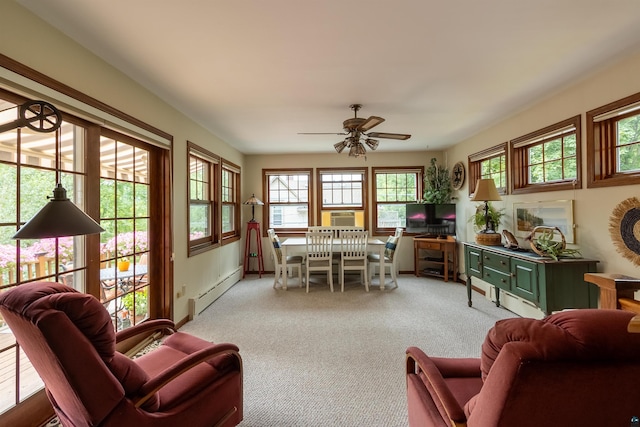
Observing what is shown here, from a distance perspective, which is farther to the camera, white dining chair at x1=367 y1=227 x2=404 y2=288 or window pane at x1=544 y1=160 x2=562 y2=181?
white dining chair at x1=367 y1=227 x2=404 y2=288

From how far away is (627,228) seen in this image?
2.25 metres

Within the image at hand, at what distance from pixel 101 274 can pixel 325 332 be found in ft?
6.86

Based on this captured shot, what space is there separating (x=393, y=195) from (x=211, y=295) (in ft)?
12.7

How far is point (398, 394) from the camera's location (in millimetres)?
2016

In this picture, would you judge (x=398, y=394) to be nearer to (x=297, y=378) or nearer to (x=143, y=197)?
(x=297, y=378)

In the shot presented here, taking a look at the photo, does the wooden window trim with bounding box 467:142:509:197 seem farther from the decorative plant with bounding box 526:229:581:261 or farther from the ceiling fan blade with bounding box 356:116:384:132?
the ceiling fan blade with bounding box 356:116:384:132

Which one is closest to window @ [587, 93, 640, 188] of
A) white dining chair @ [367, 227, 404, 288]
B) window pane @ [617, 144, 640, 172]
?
window pane @ [617, 144, 640, 172]

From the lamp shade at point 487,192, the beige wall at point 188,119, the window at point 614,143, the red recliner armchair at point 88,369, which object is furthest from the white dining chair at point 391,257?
the red recliner armchair at point 88,369

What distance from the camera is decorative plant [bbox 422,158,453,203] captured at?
209 inches

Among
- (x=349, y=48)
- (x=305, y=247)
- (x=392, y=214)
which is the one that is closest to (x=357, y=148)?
(x=349, y=48)

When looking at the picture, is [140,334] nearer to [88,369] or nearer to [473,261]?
[88,369]

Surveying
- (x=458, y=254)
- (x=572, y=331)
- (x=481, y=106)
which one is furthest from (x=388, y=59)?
(x=458, y=254)

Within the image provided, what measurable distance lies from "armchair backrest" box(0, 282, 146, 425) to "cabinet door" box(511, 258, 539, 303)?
3.12m

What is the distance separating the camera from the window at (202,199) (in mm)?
3791
